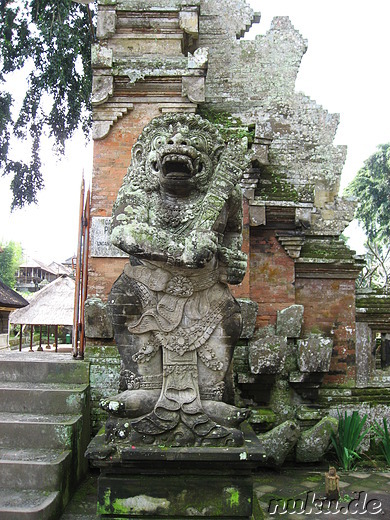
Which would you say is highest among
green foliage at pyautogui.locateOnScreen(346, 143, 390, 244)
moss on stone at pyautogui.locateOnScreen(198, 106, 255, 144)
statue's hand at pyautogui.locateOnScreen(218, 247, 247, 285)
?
green foliage at pyautogui.locateOnScreen(346, 143, 390, 244)

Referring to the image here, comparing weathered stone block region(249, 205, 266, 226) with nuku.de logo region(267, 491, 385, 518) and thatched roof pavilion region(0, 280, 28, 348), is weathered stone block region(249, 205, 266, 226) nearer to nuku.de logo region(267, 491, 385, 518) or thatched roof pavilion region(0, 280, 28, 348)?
nuku.de logo region(267, 491, 385, 518)

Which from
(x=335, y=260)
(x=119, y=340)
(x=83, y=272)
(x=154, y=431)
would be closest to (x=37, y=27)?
(x=83, y=272)

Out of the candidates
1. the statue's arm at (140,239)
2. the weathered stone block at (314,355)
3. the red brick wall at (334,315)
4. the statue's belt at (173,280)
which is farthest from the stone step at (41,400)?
the red brick wall at (334,315)

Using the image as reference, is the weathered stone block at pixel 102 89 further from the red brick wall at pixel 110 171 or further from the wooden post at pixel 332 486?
the wooden post at pixel 332 486

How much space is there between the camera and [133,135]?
6113 mm

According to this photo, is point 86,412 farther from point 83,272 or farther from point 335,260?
point 335,260

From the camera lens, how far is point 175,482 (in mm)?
3402

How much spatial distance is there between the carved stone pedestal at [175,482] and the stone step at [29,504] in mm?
635

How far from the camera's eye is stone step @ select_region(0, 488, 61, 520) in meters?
3.65

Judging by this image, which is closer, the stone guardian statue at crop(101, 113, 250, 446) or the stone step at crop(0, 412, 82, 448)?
the stone guardian statue at crop(101, 113, 250, 446)

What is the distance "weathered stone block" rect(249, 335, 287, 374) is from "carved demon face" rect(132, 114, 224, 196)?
8.17 ft

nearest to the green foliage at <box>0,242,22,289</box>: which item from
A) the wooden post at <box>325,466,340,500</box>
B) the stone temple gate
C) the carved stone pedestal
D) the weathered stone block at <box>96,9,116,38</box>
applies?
the weathered stone block at <box>96,9,116,38</box>

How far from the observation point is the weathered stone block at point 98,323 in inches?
220

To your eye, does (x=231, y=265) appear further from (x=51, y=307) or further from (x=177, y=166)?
(x=51, y=307)
